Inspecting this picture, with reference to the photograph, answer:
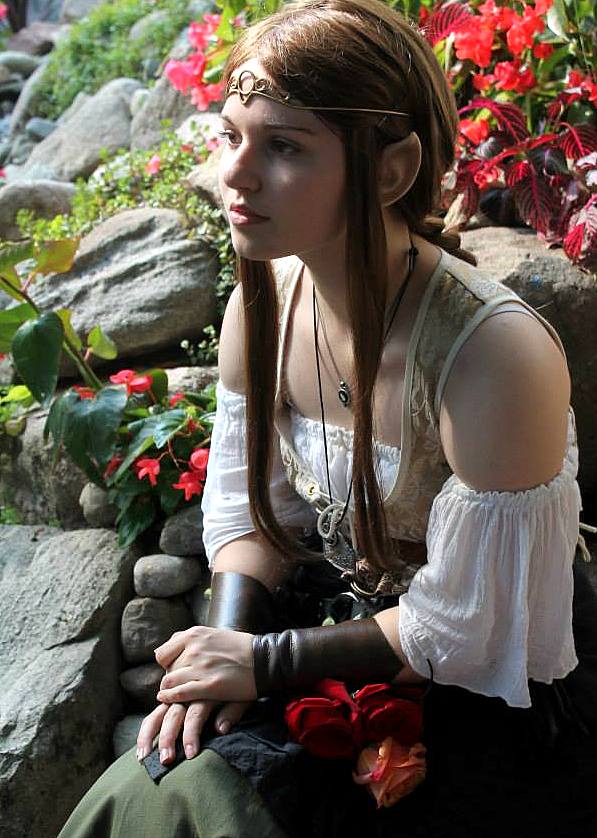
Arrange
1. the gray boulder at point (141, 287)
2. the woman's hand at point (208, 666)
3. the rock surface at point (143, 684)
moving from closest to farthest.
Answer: the woman's hand at point (208, 666)
the rock surface at point (143, 684)
the gray boulder at point (141, 287)

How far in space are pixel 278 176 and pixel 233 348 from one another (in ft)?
1.48

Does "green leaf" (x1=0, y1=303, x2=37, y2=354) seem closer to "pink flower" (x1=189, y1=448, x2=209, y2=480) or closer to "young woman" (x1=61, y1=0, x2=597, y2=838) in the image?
"pink flower" (x1=189, y1=448, x2=209, y2=480)

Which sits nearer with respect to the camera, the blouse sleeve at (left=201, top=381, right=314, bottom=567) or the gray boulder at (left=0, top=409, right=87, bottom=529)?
the blouse sleeve at (left=201, top=381, right=314, bottom=567)

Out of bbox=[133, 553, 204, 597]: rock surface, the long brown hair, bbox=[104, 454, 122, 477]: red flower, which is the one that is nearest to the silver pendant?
the long brown hair

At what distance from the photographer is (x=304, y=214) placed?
131 centimetres

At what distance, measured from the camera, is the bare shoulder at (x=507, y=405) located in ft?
4.28

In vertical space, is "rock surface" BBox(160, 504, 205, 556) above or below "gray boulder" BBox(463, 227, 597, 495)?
below

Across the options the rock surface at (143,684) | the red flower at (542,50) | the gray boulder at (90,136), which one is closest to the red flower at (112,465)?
the rock surface at (143,684)

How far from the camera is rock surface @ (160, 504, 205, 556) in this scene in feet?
7.55

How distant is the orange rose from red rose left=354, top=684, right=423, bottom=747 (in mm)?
11

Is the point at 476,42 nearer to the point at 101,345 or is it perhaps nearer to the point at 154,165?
the point at 101,345

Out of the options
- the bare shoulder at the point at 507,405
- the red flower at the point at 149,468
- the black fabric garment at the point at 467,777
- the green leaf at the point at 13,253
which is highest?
the bare shoulder at the point at 507,405

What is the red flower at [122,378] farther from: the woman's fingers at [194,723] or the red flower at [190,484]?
the woman's fingers at [194,723]

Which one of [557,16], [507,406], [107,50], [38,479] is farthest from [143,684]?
[107,50]
